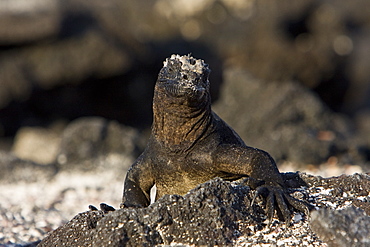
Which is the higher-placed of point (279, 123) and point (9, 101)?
point (9, 101)

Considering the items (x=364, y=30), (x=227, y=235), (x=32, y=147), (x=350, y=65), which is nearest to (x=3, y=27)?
(x=32, y=147)

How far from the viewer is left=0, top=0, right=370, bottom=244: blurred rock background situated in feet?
36.0

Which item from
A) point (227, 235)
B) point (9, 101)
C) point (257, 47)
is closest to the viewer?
point (227, 235)

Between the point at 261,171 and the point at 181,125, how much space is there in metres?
0.79

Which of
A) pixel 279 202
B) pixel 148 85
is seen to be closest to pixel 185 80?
pixel 279 202

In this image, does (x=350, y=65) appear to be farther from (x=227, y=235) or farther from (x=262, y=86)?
(x=227, y=235)

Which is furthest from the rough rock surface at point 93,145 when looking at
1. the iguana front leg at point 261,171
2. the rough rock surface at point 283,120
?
the iguana front leg at point 261,171

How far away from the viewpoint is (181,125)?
4750 mm

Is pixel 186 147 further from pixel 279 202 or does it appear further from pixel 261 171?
pixel 279 202

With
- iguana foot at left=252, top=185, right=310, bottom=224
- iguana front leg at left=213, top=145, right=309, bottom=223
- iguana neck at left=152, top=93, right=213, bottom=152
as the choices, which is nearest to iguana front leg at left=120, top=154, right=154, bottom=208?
iguana neck at left=152, top=93, right=213, bottom=152

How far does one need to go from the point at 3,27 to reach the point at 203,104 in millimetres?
14062

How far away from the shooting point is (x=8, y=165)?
36.0 feet

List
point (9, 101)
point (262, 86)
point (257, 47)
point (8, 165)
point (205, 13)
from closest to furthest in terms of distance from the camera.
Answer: point (8, 165) < point (262, 86) < point (9, 101) < point (257, 47) < point (205, 13)

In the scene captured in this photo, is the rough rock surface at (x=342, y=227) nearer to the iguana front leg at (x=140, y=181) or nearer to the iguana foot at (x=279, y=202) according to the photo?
the iguana foot at (x=279, y=202)
